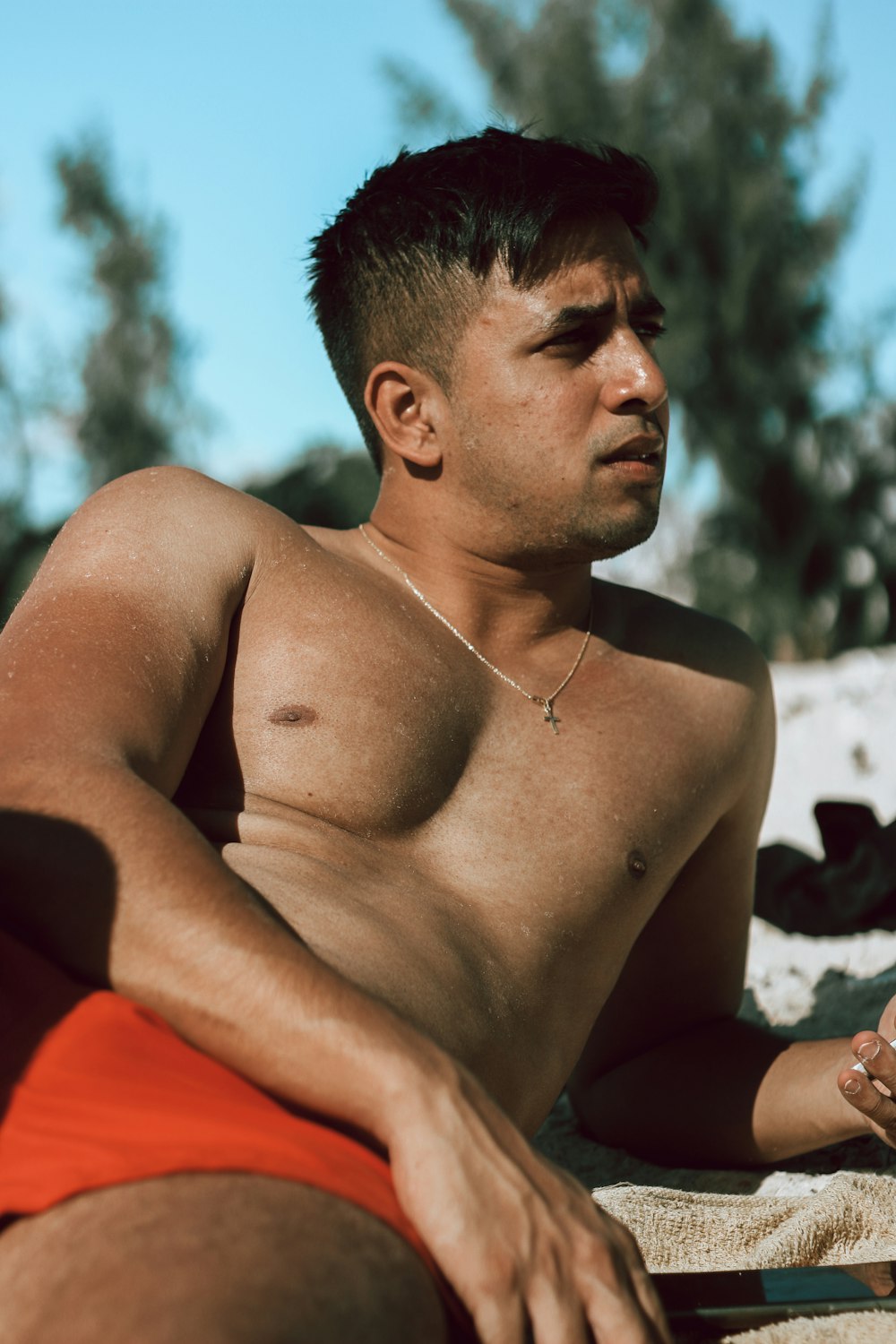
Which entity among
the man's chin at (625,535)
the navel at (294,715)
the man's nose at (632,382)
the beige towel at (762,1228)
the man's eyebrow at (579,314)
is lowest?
the beige towel at (762,1228)

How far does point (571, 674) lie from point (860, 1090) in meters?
0.76

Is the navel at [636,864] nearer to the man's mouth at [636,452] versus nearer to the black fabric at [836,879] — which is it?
the man's mouth at [636,452]

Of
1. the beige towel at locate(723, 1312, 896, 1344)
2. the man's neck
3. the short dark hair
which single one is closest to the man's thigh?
the beige towel at locate(723, 1312, 896, 1344)

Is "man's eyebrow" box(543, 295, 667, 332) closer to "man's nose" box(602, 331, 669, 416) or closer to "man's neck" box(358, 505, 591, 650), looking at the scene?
"man's nose" box(602, 331, 669, 416)

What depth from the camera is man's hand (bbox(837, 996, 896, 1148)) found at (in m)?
1.88

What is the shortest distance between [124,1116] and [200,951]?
7.6 inches

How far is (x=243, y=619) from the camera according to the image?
6.24 feet

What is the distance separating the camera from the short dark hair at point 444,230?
7.31ft

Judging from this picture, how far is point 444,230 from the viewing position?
7.57 feet

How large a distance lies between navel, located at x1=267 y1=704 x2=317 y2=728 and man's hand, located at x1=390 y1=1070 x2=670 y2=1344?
701 mm

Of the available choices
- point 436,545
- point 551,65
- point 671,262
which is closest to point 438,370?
point 436,545

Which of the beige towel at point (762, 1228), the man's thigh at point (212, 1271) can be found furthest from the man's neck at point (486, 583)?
the man's thigh at point (212, 1271)

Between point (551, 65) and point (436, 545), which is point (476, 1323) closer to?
point (436, 545)

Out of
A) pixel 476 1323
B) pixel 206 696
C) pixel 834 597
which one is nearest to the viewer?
pixel 476 1323
